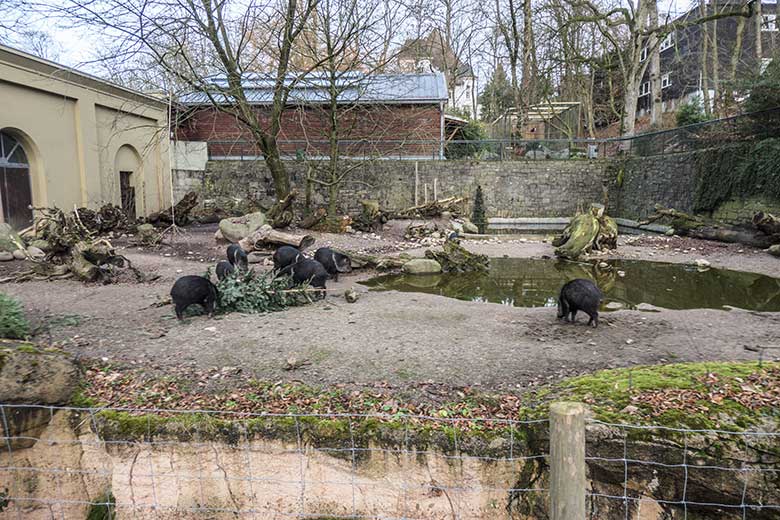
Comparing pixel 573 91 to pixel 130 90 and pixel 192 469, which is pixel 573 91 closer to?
pixel 130 90

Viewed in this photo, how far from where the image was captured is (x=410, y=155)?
24656mm

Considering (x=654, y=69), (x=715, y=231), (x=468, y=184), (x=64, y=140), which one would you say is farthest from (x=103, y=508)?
(x=654, y=69)

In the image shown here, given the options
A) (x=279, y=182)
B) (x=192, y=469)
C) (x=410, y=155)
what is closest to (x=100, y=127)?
(x=279, y=182)

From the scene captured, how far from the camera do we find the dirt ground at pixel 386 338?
4656mm

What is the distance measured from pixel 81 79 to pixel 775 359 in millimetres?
19968

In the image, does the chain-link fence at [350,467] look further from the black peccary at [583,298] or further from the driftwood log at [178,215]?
the driftwood log at [178,215]

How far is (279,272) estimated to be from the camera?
8141 mm

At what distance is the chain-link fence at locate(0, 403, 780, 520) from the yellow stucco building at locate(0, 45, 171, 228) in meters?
11.6

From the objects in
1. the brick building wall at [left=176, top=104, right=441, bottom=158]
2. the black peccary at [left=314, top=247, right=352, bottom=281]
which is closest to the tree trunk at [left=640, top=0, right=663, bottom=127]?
the brick building wall at [left=176, top=104, right=441, bottom=158]

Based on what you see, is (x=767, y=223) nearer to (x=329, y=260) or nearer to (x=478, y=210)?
(x=329, y=260)

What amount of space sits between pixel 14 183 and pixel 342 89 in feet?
33.6

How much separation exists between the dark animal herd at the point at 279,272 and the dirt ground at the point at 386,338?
0.31 metres

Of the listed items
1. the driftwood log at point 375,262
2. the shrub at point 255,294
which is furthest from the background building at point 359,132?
the shrub at point 255,294

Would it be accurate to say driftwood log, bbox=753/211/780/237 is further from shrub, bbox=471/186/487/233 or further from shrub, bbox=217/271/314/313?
shrub, bbox=217/271/314/313
